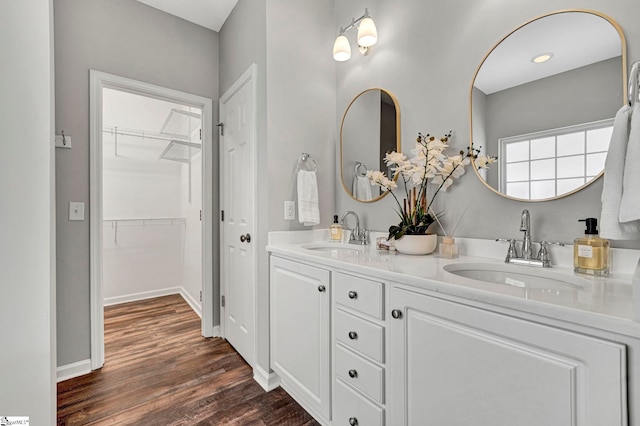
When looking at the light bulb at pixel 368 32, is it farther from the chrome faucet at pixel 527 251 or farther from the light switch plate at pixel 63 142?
the light switch plate at pixel 63 142

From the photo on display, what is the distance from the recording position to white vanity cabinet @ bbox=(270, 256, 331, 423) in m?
1.29

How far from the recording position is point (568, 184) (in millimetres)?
1041

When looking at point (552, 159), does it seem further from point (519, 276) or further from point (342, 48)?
point (342, 48)

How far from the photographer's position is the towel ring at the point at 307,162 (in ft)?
6.02

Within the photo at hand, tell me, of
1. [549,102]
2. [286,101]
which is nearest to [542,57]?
[549,102]

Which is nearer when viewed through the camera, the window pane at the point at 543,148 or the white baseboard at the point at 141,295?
the window pane at the point at 543,148

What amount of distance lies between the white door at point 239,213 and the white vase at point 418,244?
3.17 ft

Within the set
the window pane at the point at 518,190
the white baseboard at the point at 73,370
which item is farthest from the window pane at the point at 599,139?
the white baseboard at the point at 73,370

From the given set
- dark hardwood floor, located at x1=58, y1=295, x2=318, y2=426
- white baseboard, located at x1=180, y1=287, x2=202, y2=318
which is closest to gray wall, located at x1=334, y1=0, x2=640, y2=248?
dark hardwood floor, located at x1=58, y1=295, x2=318, y2=426

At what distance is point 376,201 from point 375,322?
35.3 inches

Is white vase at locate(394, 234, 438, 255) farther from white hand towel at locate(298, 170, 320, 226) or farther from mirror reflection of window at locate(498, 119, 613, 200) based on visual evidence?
white hand towel at locate(298, 170, 320, 226)

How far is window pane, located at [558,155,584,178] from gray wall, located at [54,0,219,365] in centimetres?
262

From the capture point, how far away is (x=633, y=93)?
0.74m

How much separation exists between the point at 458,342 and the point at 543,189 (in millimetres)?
736
